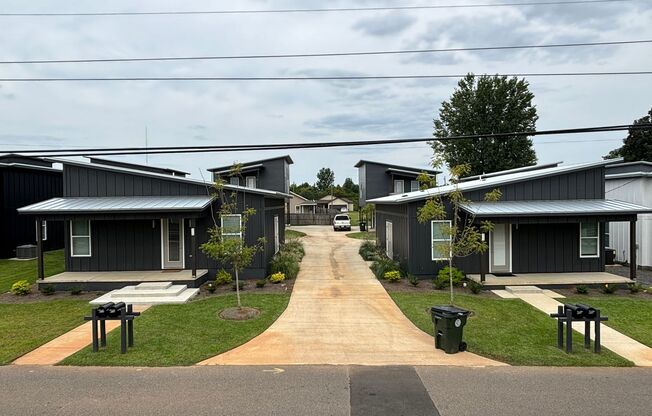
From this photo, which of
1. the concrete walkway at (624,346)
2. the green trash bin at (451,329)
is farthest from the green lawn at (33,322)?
the concrete walkway at (624,346)

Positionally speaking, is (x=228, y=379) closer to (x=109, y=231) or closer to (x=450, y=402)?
(x=450, y=402)

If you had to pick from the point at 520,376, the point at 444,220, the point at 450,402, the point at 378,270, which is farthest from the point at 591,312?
the point at 378,270

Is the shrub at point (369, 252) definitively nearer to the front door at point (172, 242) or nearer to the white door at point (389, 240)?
the white door at point (389, 240)

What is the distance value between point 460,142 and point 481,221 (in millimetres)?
34319

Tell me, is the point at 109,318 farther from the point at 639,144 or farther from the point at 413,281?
the point at 639,144

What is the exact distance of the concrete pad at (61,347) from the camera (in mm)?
7949

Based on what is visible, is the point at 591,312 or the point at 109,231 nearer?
the point at 591,312

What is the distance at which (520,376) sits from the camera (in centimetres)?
708

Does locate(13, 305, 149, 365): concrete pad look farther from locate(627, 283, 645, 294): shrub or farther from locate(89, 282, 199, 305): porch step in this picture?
locate(627, 283, 645, 294): shrub

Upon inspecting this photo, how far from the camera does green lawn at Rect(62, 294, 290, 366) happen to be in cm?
793

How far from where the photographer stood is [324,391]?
650 centimetres

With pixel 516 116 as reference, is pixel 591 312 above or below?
below

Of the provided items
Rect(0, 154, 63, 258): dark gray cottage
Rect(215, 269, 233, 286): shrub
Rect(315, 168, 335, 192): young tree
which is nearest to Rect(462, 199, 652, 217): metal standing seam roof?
Rect(215, 269, 233, 286): shrub

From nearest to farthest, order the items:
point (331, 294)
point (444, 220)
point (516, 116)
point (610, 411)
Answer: point (610, 411) → point (331, 294) → point (444, 220) → point (516, 116)
